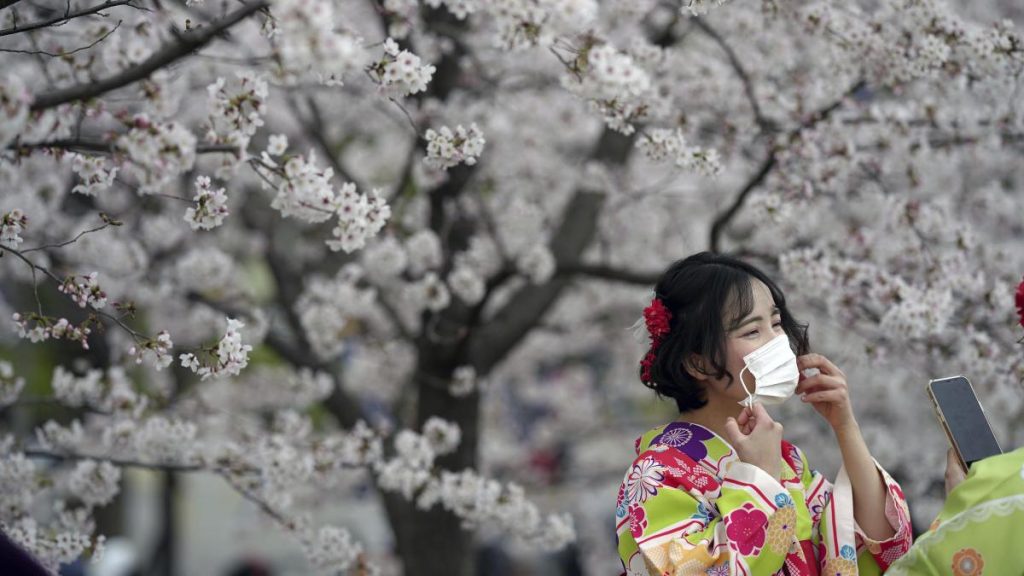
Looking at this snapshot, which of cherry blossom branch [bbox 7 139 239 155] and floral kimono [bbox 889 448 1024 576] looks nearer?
floral kimono [bbox 889 448 1024 576]

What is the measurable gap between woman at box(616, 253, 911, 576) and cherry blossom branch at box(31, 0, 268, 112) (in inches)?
43.0

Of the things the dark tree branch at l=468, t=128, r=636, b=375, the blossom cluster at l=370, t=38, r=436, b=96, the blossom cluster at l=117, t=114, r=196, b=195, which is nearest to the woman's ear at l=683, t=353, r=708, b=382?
the blossom cluster at l=370, t=38, r=436, b=96

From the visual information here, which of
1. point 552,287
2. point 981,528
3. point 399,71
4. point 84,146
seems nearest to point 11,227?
point 84,146

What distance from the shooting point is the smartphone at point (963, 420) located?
2.19 m

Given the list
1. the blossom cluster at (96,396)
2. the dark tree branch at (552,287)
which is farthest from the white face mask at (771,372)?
the dark tree branch at (552,287)

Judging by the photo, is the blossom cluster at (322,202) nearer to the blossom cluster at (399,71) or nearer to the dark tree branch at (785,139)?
the blossom cluster at (399,71)

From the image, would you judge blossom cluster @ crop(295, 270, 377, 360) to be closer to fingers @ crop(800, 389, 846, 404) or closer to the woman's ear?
the woman's ear

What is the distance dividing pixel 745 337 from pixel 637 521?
467 millimetres

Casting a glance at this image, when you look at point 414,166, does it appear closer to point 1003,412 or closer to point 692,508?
point 692,508

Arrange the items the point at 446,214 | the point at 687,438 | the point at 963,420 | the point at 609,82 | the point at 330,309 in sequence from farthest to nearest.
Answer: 1. the point at 446,214
2. the point at 330,309
3. the point at 687,438
4. the point at 963,420
5. the point at 609,82

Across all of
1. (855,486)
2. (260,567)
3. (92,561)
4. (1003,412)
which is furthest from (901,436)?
(260,567)

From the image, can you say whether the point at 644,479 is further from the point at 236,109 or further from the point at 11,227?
the point at 11,227

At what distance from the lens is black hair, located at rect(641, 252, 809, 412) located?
2.28 meters

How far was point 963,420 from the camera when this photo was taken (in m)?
2.23
